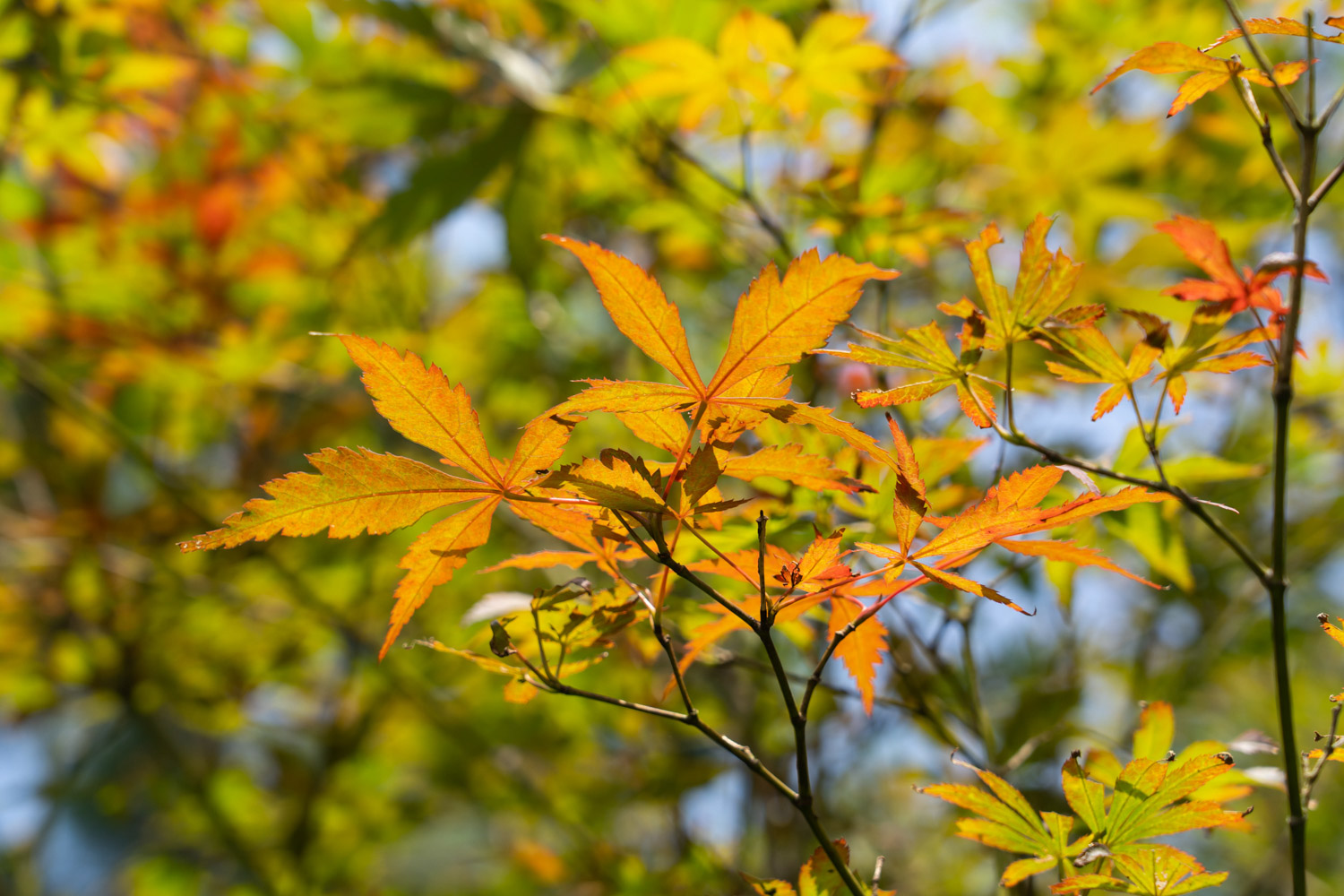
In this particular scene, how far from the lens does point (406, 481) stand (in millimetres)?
429

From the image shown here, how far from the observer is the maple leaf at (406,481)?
1.35 feet

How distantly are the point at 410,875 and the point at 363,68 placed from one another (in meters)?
3.32

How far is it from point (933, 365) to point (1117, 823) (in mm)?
276

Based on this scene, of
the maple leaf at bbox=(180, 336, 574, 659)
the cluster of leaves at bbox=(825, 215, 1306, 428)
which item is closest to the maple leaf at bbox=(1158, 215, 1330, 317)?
the cluster of leaves at bbox=(825, 215, 1306, 428)

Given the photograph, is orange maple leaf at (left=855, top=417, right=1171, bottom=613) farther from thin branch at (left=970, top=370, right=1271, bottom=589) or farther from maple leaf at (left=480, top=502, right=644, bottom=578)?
maple leaf at (left=480, top=502, right=644, bottom=578)

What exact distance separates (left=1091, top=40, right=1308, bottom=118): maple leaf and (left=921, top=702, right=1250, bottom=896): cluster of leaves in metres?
0.36

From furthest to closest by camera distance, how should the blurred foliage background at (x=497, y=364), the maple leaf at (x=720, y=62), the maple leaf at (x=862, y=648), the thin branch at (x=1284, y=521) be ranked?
the blurred foliage background at (x=497, y=364) → the maple leaf at (x=720, y=62) → the maple leaf at (x=862, y=648) → the thin branch at (x=1284, y=521)

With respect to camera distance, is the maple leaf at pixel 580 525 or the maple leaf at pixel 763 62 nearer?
the maple leaf at pixel 580 525

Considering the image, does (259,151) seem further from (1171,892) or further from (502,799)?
(1171,892)

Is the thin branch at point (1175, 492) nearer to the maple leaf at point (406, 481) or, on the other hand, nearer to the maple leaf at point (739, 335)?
the maple leaf at point (739, 335)

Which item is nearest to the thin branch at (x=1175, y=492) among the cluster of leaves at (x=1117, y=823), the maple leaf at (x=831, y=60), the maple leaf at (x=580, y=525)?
the cluster of leaves at (x=1117, y=823)

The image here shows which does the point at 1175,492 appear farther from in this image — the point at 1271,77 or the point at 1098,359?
the point at 1271,77

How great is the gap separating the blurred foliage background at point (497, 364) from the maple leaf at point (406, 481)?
1.08 ft

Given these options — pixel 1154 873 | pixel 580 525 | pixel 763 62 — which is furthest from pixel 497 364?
pixel 1154 873
